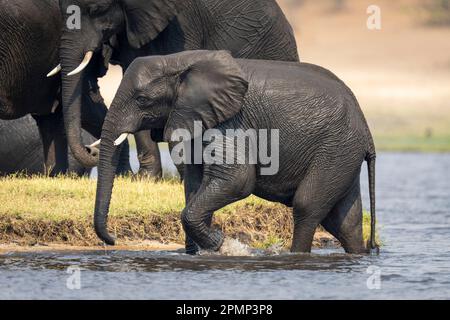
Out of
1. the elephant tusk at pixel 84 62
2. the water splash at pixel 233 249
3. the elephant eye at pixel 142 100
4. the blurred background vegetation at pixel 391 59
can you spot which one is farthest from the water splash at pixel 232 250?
the blurred background vegetation at pixel 391 59

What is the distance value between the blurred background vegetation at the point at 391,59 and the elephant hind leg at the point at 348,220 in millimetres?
28041

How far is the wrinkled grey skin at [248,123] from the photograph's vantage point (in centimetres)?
1331

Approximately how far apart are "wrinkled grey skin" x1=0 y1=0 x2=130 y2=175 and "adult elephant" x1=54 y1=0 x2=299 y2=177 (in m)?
0.46

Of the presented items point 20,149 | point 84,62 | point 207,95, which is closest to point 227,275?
point 207,95

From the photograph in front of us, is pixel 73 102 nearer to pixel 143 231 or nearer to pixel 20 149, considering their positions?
pixel 143 231

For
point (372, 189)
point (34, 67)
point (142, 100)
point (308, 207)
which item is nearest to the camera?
point (142, 100)

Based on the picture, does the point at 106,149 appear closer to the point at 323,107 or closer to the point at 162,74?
the point at 162,74

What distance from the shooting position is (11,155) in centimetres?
1823

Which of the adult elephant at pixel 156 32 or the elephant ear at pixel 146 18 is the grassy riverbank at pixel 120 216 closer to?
the adult elephant at pixel 156 32

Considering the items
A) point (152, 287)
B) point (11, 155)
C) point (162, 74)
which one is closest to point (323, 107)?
point (162, 74)

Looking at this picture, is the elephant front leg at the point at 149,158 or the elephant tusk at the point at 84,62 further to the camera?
the elephant front leg at the point at 149,158

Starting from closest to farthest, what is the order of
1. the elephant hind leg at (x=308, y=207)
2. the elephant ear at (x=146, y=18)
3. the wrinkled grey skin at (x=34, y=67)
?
the elephant hind leg at (x=308, y=207)
the elephant ear at (x=146, y=18)
the wrinkled grey skin at (x=34, y=67)

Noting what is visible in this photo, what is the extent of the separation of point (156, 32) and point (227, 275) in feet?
11.6

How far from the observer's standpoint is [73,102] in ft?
50.6
